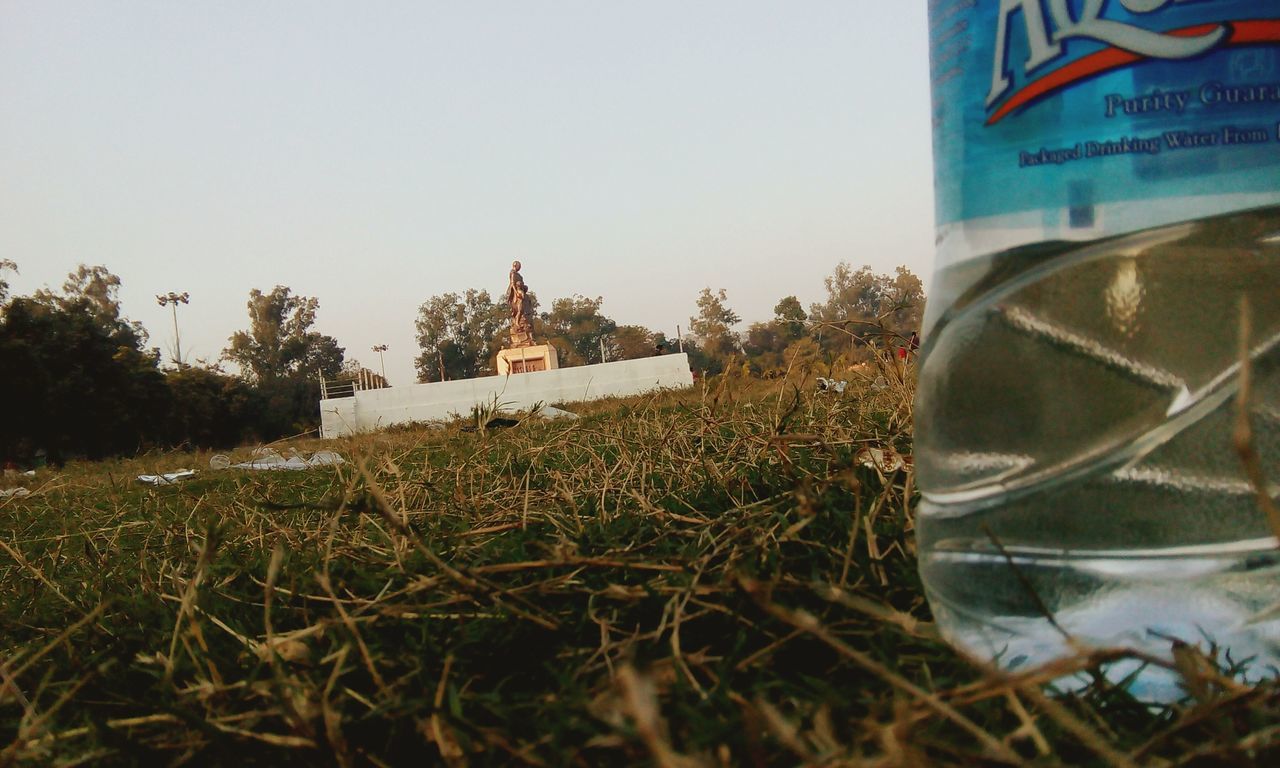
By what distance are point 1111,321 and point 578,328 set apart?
61.6 metres

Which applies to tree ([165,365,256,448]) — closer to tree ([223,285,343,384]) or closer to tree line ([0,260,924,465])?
tree line ([0,260,924,465])

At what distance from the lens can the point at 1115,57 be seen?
2.39ft

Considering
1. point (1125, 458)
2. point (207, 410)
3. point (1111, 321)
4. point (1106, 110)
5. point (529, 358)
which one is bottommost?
point (207, 410)

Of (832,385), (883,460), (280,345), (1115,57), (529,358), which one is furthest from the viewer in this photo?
(280,345)

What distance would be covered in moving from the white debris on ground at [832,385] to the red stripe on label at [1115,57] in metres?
1.29

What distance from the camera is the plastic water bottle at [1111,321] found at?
0.73 m

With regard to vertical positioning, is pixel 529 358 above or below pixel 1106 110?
below

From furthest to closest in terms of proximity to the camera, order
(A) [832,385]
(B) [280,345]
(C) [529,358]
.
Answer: (B) [280,345] → (C) [529,358] → (A) [832,385]

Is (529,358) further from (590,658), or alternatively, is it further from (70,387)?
(590,658)

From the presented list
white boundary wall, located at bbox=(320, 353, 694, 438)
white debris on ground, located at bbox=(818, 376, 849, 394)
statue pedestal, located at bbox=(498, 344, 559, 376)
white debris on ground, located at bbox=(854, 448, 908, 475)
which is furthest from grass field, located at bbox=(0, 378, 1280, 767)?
statue pedestal, located at bbox=(498, 344, 559, 376)

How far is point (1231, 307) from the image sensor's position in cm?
80

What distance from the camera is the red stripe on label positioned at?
716 mm

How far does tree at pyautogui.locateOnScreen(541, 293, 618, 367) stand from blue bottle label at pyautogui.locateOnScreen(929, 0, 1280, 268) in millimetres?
56677

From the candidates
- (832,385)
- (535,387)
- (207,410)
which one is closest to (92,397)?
(207,410)
